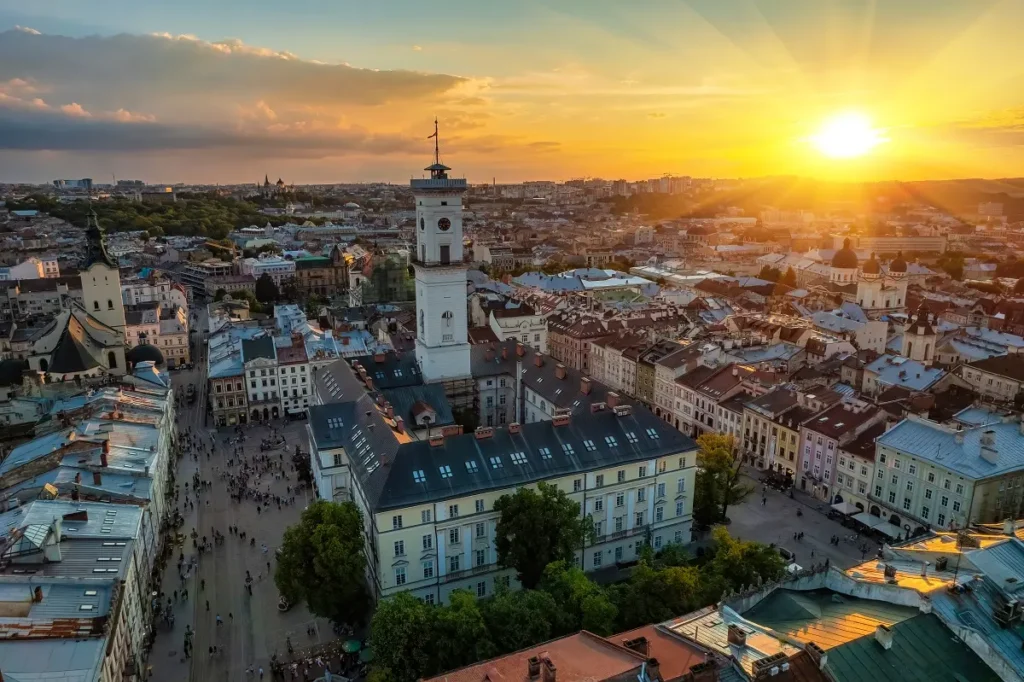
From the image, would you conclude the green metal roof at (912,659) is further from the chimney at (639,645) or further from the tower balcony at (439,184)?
the tower balcony at (439,184)

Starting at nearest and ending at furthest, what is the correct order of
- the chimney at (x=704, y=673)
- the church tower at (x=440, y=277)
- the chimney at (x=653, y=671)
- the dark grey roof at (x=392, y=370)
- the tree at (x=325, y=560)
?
the chimney at (x=704, y=673) < the chimney at (x=653, y=671) < the tree at (x=325, y=560) < the church tower at (x=440, y=277) < the dark grey roof at (x=392, y=370)

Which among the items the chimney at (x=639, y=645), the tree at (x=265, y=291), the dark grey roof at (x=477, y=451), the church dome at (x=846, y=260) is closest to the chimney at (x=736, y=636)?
the chimney at (x=639, y=645)

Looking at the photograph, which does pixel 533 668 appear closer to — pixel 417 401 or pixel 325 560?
pixel 325 560

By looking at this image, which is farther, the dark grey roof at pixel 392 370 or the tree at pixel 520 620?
the dark grey roof at pixel 392 370

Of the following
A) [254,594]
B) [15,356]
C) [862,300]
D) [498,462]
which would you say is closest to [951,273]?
[862,300]

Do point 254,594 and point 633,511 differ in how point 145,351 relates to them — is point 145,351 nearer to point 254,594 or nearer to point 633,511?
point 254,594

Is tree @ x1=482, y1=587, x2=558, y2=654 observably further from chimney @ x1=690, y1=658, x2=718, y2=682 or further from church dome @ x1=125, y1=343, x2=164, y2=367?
church dome @ x1=125, y1=343, x2=164, y2=367

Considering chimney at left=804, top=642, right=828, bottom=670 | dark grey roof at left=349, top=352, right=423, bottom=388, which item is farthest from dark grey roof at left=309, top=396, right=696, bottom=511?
chimney at left=804, top=642, right=828, bottom=670
